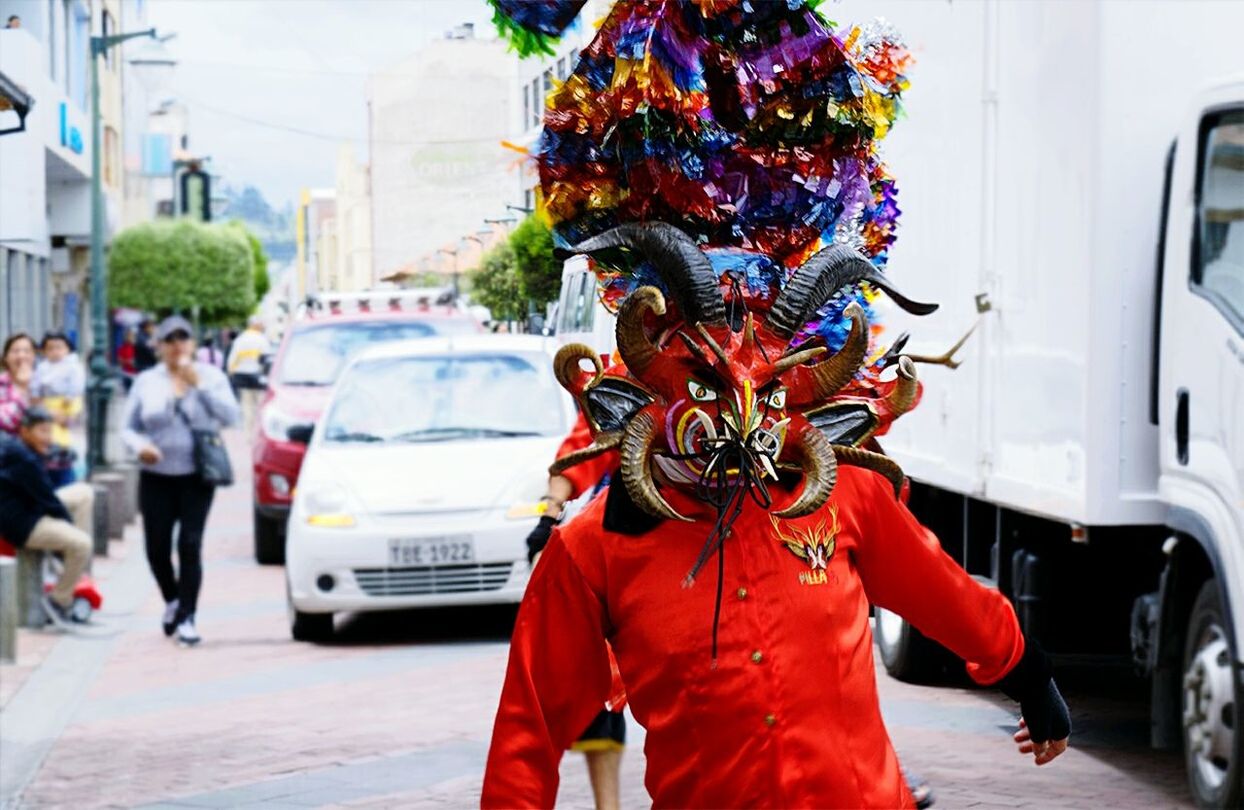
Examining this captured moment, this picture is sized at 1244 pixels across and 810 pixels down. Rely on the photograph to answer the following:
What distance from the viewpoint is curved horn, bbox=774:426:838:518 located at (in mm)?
3367

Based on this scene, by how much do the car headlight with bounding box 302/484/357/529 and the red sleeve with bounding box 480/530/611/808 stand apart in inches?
339

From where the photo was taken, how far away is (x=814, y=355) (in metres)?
3.56

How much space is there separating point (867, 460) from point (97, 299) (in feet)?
85.5

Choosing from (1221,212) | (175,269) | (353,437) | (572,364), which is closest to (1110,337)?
(1221,212)

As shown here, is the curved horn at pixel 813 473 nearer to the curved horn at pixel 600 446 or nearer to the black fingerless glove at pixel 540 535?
the curved horn at pixel 600 446

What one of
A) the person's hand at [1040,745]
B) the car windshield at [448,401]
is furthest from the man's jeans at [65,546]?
the person's hand at [1040,745]

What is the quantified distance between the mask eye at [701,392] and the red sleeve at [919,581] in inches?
12.9

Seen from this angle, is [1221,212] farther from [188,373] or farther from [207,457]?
[188,373]

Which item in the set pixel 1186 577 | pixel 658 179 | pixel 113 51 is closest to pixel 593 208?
pixel 658 179

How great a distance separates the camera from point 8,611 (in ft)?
37.5

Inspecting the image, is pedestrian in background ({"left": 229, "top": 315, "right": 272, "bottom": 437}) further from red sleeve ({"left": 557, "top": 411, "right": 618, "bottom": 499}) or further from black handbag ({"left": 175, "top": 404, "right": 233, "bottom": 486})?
red sleeve ({"left": 557, "top": 411, "right": 618, "bottom": 499})

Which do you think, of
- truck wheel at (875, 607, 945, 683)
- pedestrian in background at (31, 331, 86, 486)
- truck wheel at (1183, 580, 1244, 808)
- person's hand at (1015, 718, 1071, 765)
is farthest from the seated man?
person's hand at (1015, 718, 1071, 765)

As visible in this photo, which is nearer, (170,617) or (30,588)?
(170,617)

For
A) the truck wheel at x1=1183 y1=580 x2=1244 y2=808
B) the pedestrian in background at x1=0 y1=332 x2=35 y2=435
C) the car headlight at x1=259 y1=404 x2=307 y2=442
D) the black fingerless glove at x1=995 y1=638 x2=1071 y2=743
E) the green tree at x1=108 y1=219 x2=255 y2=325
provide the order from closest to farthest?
the black fingerless glove at x1=995 y1=638 x2=1071 y2=743 → the truck wheel at x1=1183 y1=580 x2=1244 y2=808 → the pedestrian in background at x1=0 y1=332 x2=35 y2=435 → the car headlight at x1=259 y1=404 x2=307 y2=442 → the green tree at x1=108 y1=219 x2=255 y2=325
